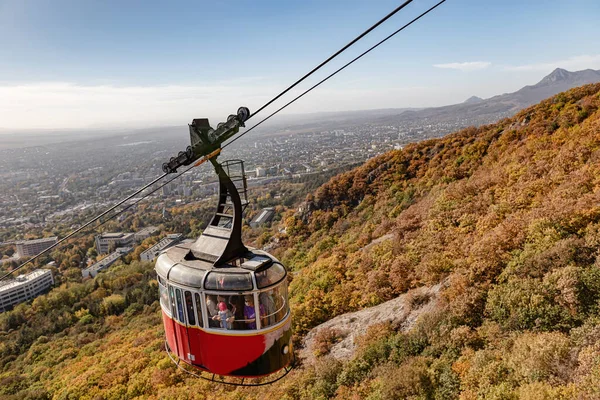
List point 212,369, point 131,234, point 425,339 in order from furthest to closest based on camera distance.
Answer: point 131,234, point 425,339, point 212,369

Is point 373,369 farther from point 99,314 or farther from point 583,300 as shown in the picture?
point 99,314

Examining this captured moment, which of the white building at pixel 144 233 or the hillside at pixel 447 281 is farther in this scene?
the white building at pixel 144 233

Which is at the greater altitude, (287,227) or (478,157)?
(478,157)

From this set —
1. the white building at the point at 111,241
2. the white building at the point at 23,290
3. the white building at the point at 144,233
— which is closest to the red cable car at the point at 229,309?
the white building at the point at 23,290

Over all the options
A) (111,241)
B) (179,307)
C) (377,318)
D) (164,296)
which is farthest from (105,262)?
(179,307)

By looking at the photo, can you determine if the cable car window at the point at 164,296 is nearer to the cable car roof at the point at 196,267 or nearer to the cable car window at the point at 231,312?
the cable car roof at the point at 196,267

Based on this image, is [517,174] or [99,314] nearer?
[517,174]

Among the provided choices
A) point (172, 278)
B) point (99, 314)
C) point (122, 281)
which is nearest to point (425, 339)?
point (172, 278)
